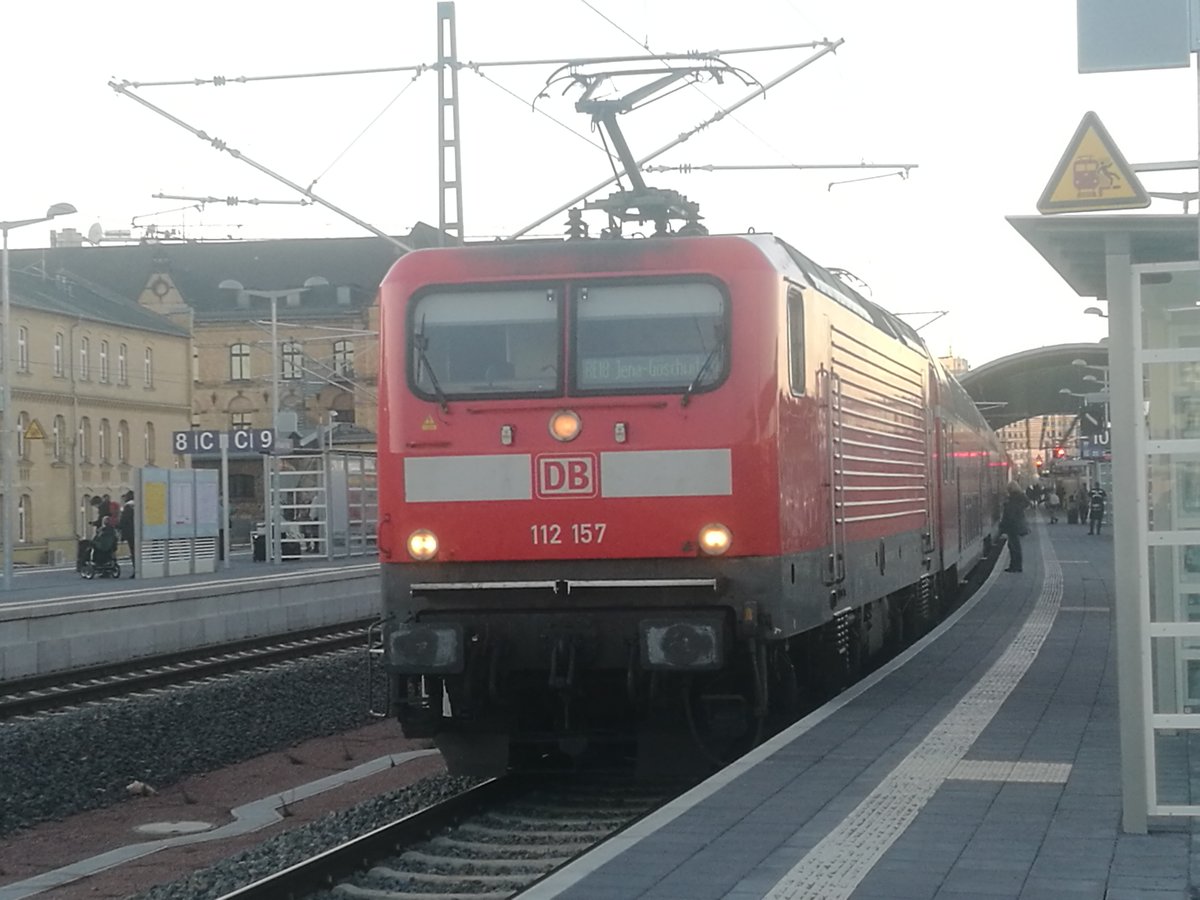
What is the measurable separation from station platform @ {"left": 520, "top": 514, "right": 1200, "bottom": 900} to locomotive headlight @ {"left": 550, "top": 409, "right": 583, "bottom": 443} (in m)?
2.00

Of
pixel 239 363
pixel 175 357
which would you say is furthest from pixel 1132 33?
pixel 239 363

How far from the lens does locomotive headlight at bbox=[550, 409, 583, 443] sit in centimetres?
1057

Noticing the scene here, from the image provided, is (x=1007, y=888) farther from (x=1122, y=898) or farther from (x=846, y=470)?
(x=846, y=470)

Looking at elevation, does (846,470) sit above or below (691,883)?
above

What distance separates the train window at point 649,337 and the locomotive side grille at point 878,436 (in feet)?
7.34

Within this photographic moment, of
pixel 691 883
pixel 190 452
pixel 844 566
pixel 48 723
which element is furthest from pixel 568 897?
pixel 190 452

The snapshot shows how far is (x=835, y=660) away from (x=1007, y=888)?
21.8 ft

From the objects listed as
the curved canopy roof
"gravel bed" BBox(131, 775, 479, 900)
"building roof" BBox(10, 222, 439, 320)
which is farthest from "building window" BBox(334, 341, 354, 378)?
"gravel bed" BBox(131, 775, 479, 900)

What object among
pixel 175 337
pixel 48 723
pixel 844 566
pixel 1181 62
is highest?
pixel 175 337

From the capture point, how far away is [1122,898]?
6.39 m

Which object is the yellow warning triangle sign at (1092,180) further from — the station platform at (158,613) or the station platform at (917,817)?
the station platform at (158,613)

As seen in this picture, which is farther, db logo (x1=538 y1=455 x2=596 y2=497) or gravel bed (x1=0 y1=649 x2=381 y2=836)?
gravel bed (x1=0 y1=649 x2=381 y2=836)

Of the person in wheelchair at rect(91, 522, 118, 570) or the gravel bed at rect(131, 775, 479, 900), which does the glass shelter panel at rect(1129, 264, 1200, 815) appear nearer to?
the gravel bed at rect(131, 775, 479, 900)

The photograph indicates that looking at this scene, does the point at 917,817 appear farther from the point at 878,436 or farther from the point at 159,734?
the point at 159,734
